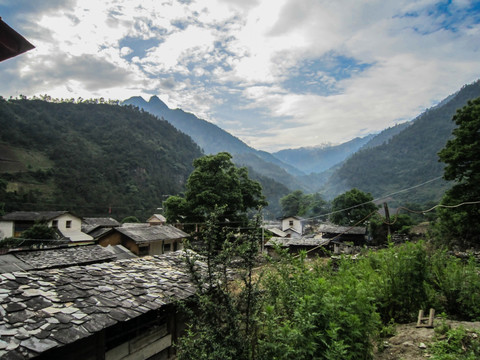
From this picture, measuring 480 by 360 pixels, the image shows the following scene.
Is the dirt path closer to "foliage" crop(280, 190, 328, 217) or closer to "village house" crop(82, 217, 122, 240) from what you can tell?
"village house" crop(82, 217, 122, 240)

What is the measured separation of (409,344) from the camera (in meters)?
5.36

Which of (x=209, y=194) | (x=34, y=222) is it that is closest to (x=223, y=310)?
(x=209, y=194)

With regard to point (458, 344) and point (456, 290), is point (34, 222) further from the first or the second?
point (458, 344)

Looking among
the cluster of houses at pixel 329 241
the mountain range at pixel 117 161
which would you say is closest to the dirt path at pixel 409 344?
the mountain range at pixel 117 161

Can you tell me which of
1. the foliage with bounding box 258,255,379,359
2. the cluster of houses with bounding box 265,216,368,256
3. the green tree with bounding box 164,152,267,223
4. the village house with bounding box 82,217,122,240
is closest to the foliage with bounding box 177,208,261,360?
the foliage with bounding box 258,255,379,359

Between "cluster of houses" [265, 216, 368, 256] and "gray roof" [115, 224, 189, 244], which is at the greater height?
"gray roof" [115, 224, 189, 244]

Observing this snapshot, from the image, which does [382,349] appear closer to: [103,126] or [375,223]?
[375,223]

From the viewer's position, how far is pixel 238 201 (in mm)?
32094

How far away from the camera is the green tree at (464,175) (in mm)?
18297

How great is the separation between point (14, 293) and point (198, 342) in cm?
439

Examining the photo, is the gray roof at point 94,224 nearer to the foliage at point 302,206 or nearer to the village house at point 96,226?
the village house at point 96,226

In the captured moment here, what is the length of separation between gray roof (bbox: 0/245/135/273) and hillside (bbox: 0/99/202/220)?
3439cm

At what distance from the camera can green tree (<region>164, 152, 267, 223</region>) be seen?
98.2 ft

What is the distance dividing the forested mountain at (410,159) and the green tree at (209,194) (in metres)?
99.5
